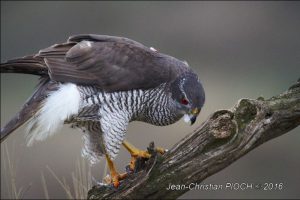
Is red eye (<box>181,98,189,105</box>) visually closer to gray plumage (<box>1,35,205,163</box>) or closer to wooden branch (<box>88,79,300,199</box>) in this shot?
gray plumage (<box>1,35,205,163</box>)

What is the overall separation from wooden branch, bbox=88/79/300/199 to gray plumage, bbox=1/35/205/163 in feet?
2.01

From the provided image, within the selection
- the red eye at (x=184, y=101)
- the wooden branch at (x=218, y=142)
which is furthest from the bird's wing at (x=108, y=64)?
the wooden branch at (x=218, y=142)

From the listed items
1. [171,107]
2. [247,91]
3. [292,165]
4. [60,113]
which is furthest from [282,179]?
[60,113]

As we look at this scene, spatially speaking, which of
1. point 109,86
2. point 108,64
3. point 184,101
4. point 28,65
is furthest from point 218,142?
point 28,65

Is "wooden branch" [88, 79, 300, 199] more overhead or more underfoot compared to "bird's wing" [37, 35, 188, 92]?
more underfoot

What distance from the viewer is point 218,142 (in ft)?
18.5

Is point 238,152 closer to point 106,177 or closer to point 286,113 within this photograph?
point 286,113

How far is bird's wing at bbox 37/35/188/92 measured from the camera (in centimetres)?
635

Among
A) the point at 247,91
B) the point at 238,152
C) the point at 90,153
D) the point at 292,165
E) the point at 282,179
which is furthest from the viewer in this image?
the point at 247,91

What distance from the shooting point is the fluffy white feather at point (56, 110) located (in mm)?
6219

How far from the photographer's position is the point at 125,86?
20.7 ft

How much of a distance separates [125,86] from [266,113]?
132 centimetres

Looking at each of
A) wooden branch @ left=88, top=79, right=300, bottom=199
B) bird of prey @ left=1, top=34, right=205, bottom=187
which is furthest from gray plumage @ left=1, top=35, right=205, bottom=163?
wooden branch @ left=88, top=79, right=300, bottom=199

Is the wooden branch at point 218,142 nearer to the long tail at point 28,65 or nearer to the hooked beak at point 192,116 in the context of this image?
the hooked beak at point 192,116
